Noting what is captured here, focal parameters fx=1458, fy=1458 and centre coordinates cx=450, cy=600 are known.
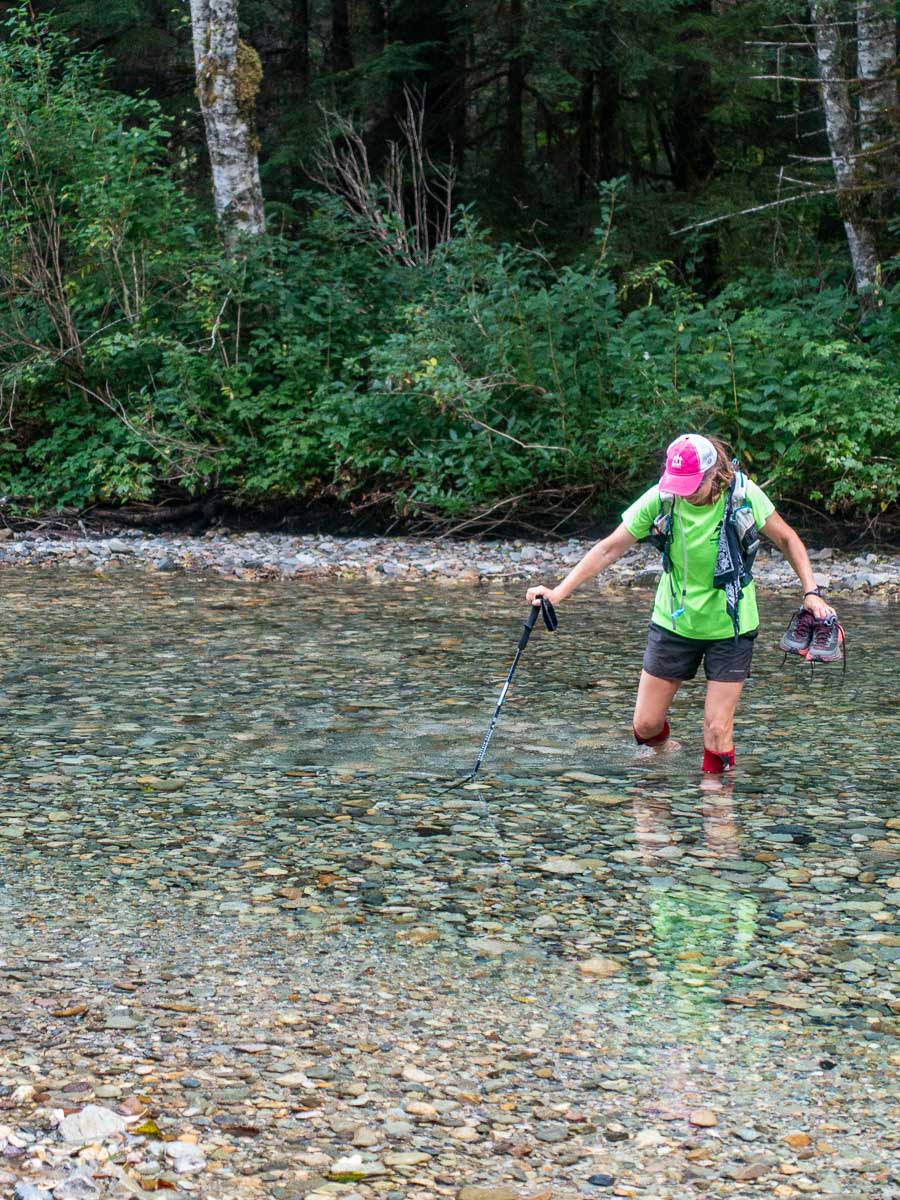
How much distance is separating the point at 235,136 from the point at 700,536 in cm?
1345

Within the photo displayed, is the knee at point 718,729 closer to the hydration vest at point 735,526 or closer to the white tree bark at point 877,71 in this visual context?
the hydration vest at point 735,526

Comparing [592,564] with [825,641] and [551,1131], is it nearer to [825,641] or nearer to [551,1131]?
[825,641]

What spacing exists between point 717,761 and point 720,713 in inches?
13.1

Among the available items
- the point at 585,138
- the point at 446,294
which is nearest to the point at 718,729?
the point at 446,294

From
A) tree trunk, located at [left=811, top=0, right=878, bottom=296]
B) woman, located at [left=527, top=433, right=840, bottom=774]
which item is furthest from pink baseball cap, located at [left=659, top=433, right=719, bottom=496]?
tree trunk, located at [left=811, top=0, right=878, bottom=296]

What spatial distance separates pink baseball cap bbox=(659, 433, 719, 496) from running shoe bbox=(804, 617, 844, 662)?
3.14 feet

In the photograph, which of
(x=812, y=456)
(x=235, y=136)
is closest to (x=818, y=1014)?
(x=812, y=456)

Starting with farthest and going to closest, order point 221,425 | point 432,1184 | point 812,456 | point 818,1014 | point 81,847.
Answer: point 221,425 < point 812,456 < point 81,847 < point 818,1014 < point 432,1184

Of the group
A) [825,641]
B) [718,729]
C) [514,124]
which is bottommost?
[718,729]

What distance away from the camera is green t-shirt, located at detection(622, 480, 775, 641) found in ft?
22.9

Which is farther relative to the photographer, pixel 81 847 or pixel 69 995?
pixel 81 847

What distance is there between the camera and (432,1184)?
3613 mm

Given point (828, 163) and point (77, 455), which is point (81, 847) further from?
point (828, 163)

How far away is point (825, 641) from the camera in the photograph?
7082mm
